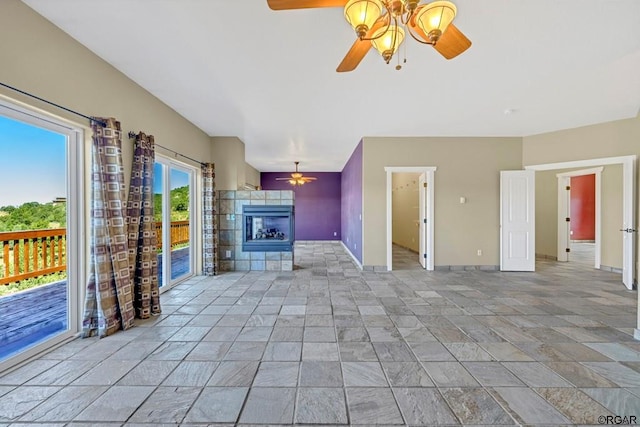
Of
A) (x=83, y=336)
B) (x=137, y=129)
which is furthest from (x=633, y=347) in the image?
(x=137, y=129)

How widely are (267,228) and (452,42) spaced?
4.65m

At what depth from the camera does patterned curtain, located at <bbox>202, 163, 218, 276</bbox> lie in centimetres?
507

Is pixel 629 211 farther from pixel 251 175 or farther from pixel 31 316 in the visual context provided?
pixel 251 175

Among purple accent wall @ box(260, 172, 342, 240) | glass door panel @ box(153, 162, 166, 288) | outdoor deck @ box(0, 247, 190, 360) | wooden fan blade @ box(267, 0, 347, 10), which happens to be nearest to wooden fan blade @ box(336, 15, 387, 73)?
wooden fan blade @ box(267, 0, 347, 10)

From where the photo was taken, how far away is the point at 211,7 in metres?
2.04

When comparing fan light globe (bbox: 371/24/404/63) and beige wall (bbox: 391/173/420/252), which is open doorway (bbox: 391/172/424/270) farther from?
fan light globe (bbox: 371/24/404/63)

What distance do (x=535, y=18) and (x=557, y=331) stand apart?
2872 millimetres

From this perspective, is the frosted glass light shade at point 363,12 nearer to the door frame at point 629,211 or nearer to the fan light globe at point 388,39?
the fan light globe at point 388,39

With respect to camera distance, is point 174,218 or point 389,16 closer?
point 389,16

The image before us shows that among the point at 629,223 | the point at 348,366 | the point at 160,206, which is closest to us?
the point at 348,366

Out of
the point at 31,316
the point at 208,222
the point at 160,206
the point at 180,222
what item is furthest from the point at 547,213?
the point at 31,316

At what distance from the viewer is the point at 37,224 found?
235 cm

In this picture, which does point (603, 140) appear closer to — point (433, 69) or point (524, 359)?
point (433, 69)

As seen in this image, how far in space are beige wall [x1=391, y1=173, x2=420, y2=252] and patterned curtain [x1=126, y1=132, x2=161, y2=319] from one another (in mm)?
6180
